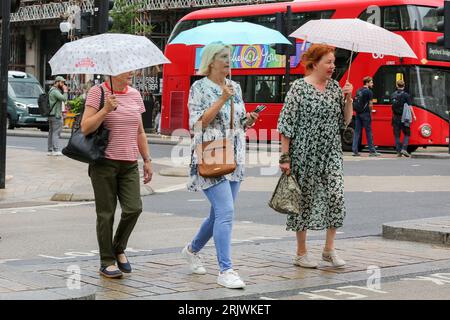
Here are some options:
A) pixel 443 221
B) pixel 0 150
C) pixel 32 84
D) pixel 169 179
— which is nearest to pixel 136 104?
pixel 443 221

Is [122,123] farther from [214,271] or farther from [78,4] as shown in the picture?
[78,4]

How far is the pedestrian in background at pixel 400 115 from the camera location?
22.5 metres

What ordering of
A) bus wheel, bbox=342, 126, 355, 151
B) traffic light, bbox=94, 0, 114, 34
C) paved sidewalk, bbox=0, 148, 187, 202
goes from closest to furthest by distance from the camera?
paved sidewalk, bbox=0, 148, 187, 202
traffic light, bbox=94, 0, 114, 34
bus wheel, bbox=342, 126, 355, 151

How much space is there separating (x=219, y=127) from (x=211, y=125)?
0.06m

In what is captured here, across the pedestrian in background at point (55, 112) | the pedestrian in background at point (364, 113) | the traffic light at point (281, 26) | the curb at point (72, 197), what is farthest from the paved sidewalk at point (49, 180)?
the pedestrian in background at point (364, 113)

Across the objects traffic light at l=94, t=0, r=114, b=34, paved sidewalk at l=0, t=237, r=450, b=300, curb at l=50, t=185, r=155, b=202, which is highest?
traffic light at l=94, t=0, r=114, b=34

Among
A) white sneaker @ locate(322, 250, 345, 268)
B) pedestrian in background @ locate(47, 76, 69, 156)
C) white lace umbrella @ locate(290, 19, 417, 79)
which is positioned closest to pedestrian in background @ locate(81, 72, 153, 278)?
white sneaker @ locate(322, 250, 345, 268)

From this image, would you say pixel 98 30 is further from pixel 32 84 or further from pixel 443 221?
pixel 32 84

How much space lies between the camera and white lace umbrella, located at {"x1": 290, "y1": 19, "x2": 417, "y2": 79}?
7.82m

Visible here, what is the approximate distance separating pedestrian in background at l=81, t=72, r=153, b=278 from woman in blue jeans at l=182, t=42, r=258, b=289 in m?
0.48

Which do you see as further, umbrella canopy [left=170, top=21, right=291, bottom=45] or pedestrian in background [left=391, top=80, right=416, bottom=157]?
pedestrian in background [left=391, top=80, right=416, bottom=157]

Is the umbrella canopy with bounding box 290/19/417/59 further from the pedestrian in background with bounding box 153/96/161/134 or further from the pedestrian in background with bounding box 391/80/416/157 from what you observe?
the pedestrian in background with bounding box 153/96/161/134
